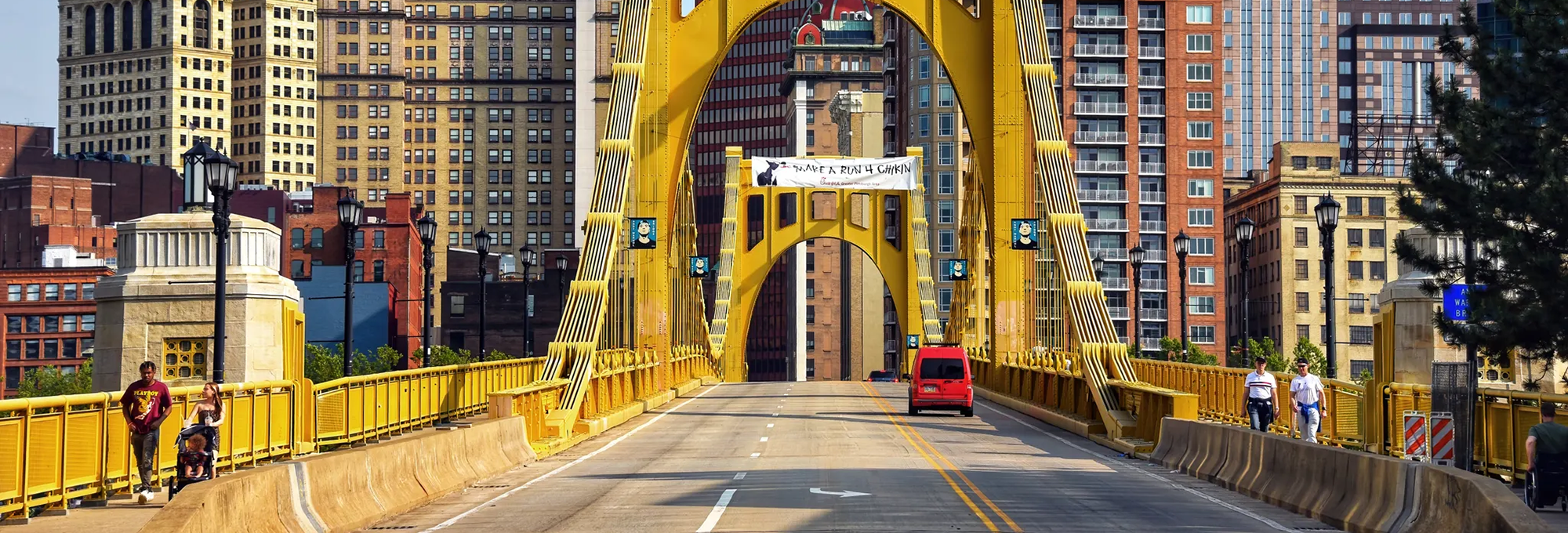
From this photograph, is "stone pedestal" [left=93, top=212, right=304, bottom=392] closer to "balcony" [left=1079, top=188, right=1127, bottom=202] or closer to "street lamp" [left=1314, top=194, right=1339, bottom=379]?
"street lamp" [left=1314, top=194, right=1339, bottom=379]

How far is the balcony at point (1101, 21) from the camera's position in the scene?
451 ft

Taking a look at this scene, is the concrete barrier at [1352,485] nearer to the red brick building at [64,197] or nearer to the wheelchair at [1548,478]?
the wheelchair at [1548,478]

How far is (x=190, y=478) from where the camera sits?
64.6 ft

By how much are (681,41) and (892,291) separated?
5983 cm

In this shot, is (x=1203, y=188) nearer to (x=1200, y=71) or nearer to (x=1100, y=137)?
(x=1200, y=71)

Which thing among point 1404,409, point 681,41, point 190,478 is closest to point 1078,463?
point 1404,409

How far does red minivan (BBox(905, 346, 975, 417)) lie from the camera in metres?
48.3

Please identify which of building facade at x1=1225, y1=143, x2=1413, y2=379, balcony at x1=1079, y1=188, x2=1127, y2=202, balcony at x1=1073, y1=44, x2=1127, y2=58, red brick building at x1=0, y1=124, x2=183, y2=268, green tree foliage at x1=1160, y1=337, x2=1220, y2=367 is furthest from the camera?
red brick building at x1=0, y1=124, x2=183, y2=268

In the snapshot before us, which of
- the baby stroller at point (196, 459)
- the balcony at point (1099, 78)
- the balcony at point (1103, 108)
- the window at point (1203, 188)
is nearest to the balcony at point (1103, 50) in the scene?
the balcony at point (1099, 78)

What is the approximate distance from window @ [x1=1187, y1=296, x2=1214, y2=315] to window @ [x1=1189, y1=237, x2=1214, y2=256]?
379 cm

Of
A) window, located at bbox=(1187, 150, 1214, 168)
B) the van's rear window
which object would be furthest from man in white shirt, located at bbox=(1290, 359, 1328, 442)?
window, located at bbox=(1187, 150, 1214, 168)

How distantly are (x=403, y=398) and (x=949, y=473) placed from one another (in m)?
10.7

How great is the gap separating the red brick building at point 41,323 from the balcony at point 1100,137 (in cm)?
7508

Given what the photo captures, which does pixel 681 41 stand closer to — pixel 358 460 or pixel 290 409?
pixel 290 409
